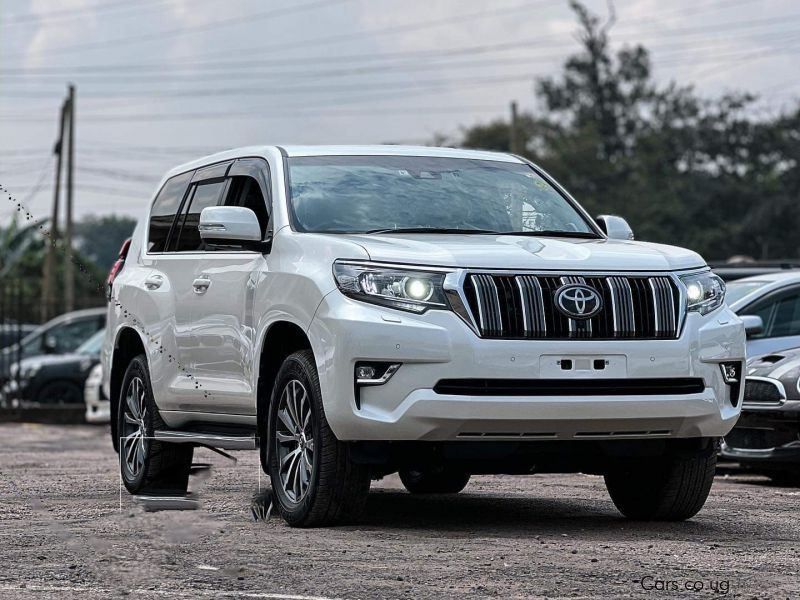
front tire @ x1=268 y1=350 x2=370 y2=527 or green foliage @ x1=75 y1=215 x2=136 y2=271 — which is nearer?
front tire @ x1=268 y1=350 x2=370 y2=527

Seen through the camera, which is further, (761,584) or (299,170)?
(299,170)

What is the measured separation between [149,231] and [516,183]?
266 cm

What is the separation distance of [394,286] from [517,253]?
636 mm

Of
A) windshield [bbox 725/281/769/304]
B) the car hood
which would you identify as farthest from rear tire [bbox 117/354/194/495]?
windshield [bbox 725/281/769/304]

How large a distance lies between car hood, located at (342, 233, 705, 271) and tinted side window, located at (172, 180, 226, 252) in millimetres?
1744

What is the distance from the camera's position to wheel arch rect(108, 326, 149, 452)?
10.4 m

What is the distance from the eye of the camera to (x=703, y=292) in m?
7.91

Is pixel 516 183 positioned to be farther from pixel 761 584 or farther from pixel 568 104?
pixel 568 104

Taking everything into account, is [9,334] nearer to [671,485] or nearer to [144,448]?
[144,448]

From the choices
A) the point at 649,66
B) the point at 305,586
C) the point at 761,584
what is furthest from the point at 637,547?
the point at 649,66

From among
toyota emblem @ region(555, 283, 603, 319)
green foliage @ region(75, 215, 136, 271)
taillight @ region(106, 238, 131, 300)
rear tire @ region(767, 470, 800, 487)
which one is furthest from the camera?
green foliage @ region(75, 215, 136, 271)

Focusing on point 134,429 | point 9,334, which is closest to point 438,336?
point 134,429

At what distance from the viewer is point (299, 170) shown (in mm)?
8766

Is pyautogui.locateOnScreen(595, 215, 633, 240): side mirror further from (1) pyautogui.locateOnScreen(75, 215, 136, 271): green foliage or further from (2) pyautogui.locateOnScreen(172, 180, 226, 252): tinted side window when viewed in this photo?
(1) pyautogui.locateOnScreen(75, 215, 136, 271): green foliage
